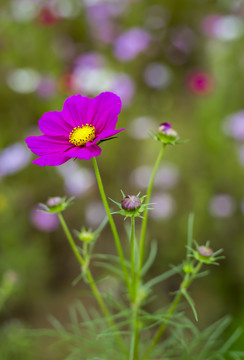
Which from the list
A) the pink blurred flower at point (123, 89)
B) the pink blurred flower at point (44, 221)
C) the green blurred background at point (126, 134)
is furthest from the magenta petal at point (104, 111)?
the pink blurred flower at point (123, 89)

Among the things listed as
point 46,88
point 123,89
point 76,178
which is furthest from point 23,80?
point 76,178

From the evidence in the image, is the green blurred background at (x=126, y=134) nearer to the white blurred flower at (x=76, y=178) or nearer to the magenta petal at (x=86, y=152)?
the white blurred flower at (x=76, y=178)

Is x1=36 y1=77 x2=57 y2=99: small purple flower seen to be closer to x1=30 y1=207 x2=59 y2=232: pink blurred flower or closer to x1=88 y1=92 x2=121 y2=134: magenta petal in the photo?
x1=30 y1=207 x2=59 y2=232: pink blurred flower

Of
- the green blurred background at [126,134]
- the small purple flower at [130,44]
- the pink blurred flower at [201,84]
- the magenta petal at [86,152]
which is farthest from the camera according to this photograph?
the small purple flower at [130,44]

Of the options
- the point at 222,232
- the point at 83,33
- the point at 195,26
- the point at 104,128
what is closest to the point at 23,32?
the point at 83,33

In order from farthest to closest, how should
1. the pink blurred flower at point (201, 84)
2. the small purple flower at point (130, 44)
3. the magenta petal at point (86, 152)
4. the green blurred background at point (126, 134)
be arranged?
the small purple flower at point (130, 44)
the pink blurred flower at point (201, 84)
the green blurred background at point (126, 134)
the magenta petal at point (86, 152)

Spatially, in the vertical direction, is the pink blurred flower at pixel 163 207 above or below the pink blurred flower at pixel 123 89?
below

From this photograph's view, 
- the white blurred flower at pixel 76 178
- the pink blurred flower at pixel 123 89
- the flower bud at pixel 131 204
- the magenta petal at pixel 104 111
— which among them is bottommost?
the flower bud at pixel 131 204

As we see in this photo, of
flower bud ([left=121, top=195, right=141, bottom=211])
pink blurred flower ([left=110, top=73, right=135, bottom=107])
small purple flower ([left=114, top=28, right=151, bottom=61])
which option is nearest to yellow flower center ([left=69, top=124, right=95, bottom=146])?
flower bud ([left=121, top=195, right=141, bottom=211])
